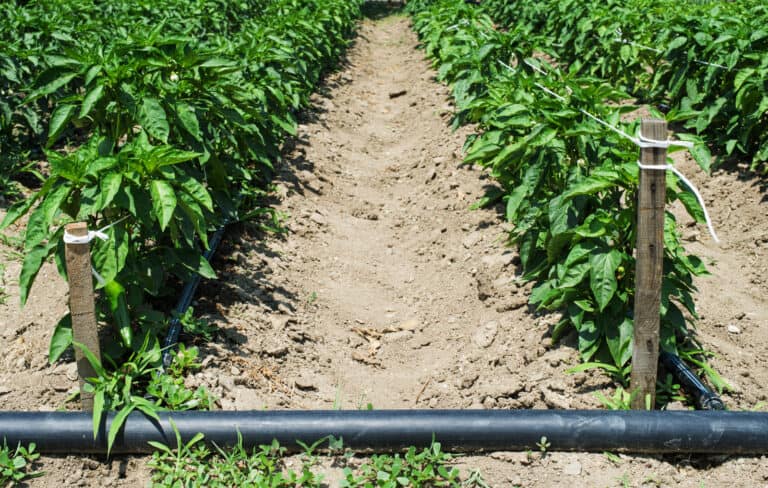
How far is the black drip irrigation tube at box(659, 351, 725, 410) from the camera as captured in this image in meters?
3.40

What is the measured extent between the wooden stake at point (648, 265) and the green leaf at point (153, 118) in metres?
2.22

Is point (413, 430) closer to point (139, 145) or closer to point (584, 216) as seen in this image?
point (584, 216)

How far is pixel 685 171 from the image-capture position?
6840mm

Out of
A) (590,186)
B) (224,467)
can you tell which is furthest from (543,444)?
(224,467)

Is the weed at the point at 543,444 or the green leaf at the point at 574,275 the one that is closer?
the weed at the point at 543,444

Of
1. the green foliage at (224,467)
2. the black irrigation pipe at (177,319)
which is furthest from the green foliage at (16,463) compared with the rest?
the black irrigation pipe at (177,319)

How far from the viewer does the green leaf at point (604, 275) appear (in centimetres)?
359

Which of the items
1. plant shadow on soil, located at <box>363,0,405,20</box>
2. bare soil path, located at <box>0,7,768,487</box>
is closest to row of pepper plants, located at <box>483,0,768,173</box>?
bare soil path, located at <box>0,7,768,487</box>

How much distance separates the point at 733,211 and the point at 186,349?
427 cm

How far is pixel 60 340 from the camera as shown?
11.3 feet

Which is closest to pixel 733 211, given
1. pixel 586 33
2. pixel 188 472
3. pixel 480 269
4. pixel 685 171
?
pixel 685 171

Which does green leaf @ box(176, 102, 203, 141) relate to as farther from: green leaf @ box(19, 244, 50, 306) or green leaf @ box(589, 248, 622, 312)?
green leaf @ box(589, 248, 622, 312)

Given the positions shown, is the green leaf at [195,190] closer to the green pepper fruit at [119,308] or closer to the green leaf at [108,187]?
the green leaf at [108,187]

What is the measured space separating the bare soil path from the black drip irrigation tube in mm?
247
